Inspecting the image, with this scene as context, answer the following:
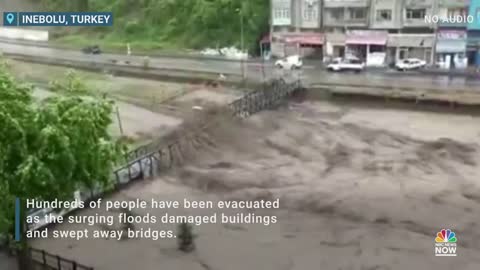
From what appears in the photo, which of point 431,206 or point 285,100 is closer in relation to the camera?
point 431,206

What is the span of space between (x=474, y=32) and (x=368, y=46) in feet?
25.6

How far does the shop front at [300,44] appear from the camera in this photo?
1940 inches

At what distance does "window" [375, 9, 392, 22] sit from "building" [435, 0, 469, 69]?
12.0 feet

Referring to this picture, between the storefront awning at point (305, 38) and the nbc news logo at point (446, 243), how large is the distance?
3045cm

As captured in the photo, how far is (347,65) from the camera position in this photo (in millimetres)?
44969

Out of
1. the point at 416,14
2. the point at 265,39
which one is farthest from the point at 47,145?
the point at 265,39

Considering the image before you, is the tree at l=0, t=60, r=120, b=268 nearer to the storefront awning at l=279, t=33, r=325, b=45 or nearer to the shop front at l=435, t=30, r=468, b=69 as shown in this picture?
the shop front at l=435, t=30, r=468, b=69

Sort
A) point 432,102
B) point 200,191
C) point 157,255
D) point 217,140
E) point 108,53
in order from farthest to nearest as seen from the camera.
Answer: point 108,53, point 432,102, point 217,140, point 200,191, point 157,255

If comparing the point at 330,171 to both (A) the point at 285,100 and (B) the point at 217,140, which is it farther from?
(A) the point at 285,100

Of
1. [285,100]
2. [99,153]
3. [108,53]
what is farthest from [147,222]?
[108,53]

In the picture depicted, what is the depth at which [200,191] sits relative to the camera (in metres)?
24.7

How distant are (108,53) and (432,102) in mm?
33533

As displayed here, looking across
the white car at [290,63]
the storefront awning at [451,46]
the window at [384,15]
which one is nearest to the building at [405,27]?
the window at [384,15]

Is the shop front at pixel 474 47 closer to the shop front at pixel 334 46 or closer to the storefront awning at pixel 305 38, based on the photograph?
the shop front at pixel 334 46
